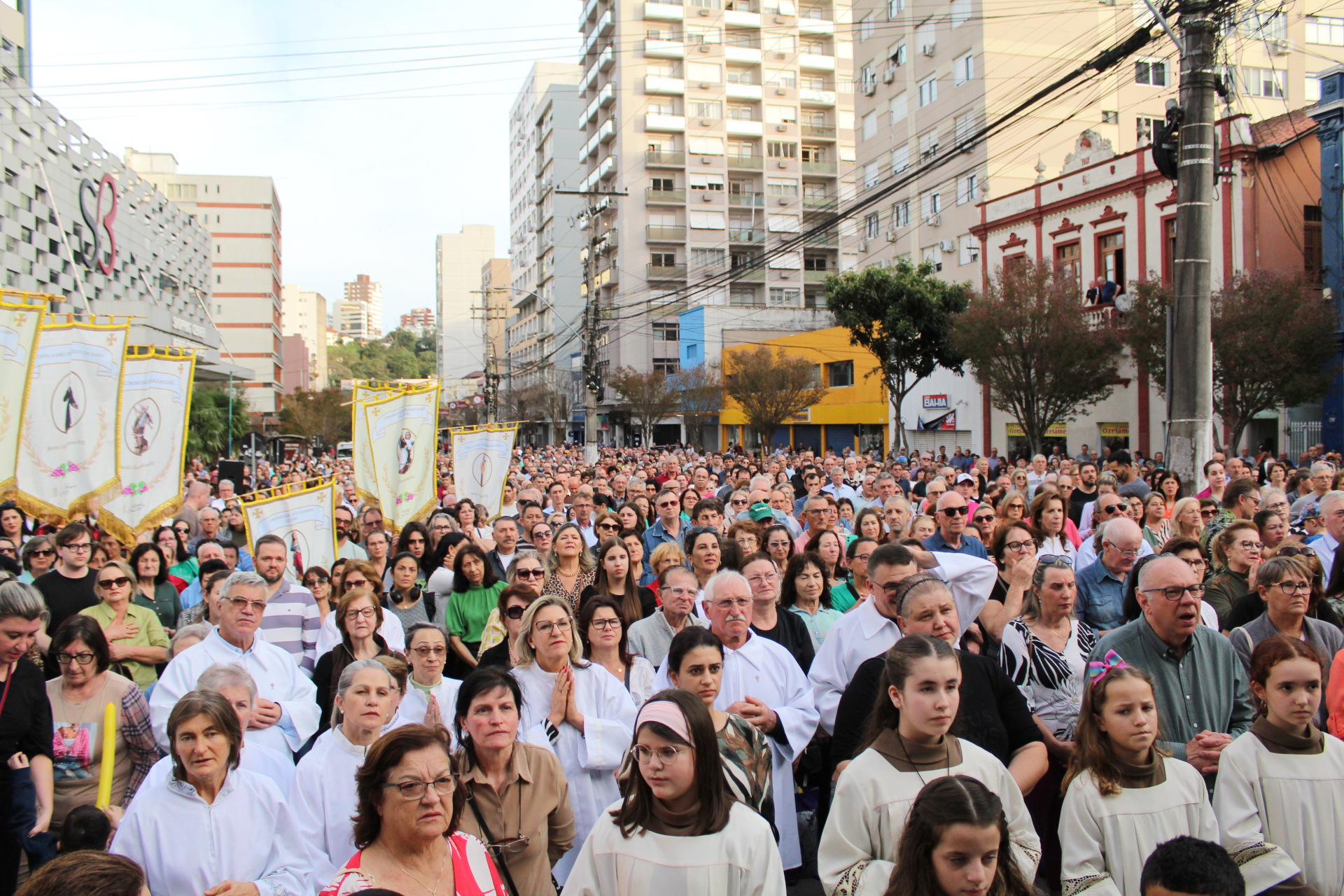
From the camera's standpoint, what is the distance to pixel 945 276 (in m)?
37.8

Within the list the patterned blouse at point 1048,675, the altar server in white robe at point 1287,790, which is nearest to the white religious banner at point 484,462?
the patterned blouse at point 1048,675

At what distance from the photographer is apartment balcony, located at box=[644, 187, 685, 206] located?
6412 cm

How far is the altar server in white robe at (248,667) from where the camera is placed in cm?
452

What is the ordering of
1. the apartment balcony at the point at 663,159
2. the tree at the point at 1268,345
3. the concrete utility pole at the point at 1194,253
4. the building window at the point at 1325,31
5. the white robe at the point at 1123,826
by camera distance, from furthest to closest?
the apartment balcony at the point at 663,159, the building window at the point at 1325,31, the tree at the point at 1268,345, the concrete utility pole at the point at 1194,253, the white robe at the point at 1123,826

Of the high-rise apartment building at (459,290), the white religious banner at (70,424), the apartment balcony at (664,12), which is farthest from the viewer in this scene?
the high-rise apartment building at (459,290)

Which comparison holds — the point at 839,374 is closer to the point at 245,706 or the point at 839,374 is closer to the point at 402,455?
the point at 402,455

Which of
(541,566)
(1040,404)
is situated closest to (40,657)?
(541,566)

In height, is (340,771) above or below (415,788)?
below

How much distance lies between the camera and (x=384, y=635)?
18.4ft

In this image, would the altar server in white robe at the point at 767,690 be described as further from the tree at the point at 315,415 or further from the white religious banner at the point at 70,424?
the tree at the point at 315,415

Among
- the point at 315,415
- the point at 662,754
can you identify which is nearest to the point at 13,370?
the point at 662,754

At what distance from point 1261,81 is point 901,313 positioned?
1962cm

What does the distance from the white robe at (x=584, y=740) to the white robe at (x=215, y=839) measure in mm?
1028

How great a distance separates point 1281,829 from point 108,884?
3.75m
